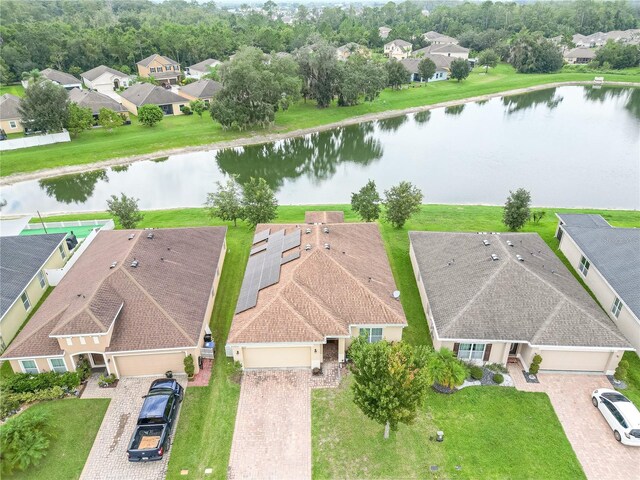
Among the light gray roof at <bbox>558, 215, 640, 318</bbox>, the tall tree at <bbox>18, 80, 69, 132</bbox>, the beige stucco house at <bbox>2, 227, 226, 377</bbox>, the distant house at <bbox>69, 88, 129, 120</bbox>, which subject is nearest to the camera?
the beige stucco house at <bbox>2, 227, 226, 377</bbox>

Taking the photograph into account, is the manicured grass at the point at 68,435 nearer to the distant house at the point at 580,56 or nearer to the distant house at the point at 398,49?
the distant house at the point at 398,49

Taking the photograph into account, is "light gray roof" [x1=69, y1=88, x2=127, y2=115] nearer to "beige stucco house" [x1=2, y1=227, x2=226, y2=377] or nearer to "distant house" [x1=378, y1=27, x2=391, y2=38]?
"beige stucco house" [x1=2, y1=227, x2=226, y2=377]

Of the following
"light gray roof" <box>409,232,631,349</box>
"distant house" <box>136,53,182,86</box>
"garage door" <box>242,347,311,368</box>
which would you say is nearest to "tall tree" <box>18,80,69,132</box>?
"distant house" <box>136,53,182,86</box>

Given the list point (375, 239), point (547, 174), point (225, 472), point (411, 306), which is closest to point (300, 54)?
point (547, 174)

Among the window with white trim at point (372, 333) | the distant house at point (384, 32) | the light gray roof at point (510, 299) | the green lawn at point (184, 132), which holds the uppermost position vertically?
the distant house at point (384, 32)

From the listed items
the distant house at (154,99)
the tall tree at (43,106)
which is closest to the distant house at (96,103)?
the distant house at (154,99)

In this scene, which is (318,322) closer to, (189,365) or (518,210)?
(189,365)
